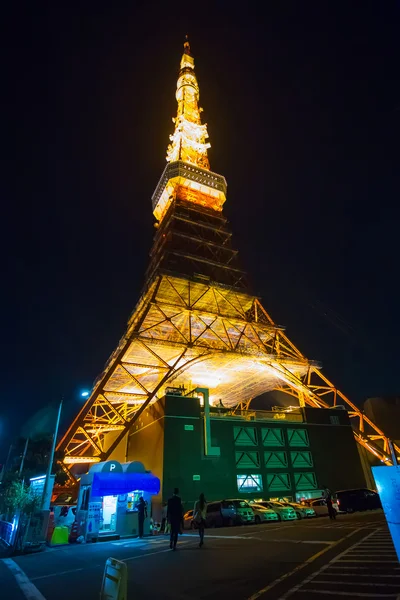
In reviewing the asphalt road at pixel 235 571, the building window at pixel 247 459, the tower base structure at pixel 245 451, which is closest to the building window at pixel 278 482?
the tower base structure at pixel 245 451

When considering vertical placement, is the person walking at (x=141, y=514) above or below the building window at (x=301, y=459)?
below

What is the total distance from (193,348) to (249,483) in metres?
10.6

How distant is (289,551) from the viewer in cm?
881

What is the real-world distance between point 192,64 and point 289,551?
268ft

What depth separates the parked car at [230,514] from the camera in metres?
17.5

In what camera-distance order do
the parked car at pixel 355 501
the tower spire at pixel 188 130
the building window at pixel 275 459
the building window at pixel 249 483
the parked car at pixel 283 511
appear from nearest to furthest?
1. the parked car at pixel 283 511
2. the parked car at pixel 355 501
3. the building window at pixel 249 483
4. the building window at pixel 275 459
5. the tower spire at pixel 188 130

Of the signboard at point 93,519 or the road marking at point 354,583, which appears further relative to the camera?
the signboard at point 93,519

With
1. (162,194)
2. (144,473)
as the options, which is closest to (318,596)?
(144,473)

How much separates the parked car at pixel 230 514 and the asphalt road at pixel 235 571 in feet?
23.0

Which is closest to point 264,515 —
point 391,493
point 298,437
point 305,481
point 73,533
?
point 73,533

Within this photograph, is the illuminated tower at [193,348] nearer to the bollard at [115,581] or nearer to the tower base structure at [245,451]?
the tower base structure at [245,451]

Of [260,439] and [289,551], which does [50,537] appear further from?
[260,439]

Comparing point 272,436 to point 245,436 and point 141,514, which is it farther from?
point 141,514

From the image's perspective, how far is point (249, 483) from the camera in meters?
25.2
